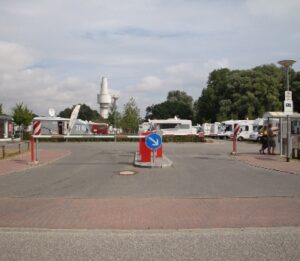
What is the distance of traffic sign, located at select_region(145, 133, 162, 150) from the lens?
17.4 meters

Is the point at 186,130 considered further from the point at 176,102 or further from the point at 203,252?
the point at 176,102

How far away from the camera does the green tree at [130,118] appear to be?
63556mm

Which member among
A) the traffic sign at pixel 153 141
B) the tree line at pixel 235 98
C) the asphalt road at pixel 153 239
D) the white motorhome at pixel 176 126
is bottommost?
the asphalt road at pixel 153 239

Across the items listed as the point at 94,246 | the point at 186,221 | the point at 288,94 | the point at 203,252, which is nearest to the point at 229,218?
the point at 186,221

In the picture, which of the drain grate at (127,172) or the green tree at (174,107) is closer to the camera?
the drain grate at (127,172)

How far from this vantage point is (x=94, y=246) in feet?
21.3

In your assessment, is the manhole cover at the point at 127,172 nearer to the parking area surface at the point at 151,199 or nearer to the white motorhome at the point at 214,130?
the parking area surface at the point at 151,199

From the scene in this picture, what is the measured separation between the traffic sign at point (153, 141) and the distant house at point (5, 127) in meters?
44.7

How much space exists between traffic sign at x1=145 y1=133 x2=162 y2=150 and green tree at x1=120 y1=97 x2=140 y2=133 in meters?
45.6

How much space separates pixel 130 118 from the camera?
64000mm

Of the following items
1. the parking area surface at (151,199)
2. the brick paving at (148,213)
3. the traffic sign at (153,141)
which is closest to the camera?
the brick paving at (148,213)

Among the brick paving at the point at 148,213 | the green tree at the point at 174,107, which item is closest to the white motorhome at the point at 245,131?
the brick paving at the point at 148,213

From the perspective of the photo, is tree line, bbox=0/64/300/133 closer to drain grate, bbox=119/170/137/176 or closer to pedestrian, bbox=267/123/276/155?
pedestrian, bbox=267/123/276/155

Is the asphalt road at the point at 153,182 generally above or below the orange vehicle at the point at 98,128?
below
